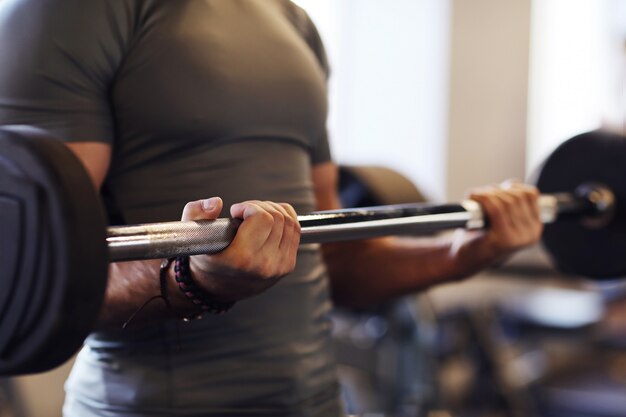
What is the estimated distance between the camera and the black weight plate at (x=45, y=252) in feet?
1.97

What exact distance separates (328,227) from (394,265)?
429mm

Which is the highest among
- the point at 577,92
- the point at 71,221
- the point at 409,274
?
the point at 71,221

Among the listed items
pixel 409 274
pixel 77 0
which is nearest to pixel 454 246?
pixel 409 274

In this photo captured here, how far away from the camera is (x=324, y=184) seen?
1.15 meters

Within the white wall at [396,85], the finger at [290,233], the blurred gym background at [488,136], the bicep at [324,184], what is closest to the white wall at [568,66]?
the blurred gym background at [488,136]

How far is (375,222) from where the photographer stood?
0.92 meters

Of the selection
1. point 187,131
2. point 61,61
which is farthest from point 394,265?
point 61,61

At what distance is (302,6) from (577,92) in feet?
10.2

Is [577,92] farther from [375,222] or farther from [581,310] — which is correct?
[375,222]

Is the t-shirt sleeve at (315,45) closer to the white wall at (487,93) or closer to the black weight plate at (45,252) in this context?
the black weight plate at (45,252)

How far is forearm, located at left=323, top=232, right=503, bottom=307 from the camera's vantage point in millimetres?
1236

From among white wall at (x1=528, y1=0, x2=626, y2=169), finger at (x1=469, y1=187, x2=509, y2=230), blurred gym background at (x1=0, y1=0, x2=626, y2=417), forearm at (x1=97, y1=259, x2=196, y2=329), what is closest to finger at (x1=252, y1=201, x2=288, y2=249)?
forearm at (x1=97, y1=259, x2=196, y2=329)

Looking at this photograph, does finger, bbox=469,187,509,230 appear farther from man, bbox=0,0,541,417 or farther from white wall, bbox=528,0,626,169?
white wall, bbox=528,0,626,169

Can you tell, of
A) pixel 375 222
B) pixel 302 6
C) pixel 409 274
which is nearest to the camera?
pixel 375 222
